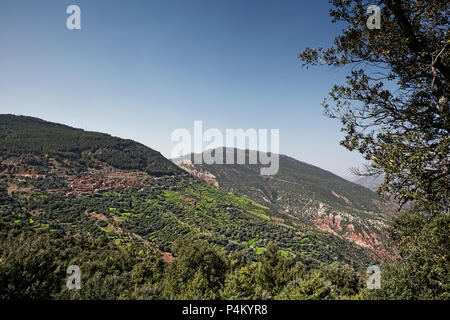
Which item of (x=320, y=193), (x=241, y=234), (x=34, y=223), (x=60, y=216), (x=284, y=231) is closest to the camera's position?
(x=34, y=223)

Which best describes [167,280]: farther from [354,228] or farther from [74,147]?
[74,147]

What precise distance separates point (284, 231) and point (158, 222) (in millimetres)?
63772

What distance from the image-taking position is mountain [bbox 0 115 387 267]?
62.2 m

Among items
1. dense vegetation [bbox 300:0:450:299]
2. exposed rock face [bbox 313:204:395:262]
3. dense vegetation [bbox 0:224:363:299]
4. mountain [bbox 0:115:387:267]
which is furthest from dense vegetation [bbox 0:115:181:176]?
dense vegetation [bbox 300:0:450:299]

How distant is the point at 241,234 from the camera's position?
8025cm

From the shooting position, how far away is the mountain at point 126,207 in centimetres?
6225

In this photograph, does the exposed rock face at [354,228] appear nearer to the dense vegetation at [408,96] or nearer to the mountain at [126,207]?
the mountain at [126,207]

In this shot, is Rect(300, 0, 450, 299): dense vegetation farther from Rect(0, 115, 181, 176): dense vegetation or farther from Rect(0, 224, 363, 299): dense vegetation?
Rect(0, 115, 181, 176): dense vegetation

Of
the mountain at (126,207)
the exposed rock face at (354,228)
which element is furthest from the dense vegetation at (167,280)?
the exposed rock face at (354,228)

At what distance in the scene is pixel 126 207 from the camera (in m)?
83.2

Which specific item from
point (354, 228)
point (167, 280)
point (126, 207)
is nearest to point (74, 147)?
point (126, 207)

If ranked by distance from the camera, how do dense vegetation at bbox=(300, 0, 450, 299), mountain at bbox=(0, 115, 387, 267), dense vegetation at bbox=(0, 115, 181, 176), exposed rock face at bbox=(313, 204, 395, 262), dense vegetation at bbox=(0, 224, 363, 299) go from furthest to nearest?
dense vegetation at bbox=(0, 115, 181, 176) → exposed rock face at bbox=(313, 204, 395, 262) → mountain at bbox=(0, 115, 387, 267) → dense vegetation at bbox=(0, 224, 363, 299) → dense vegetation at bbox=(300, 0, 450, 299)
